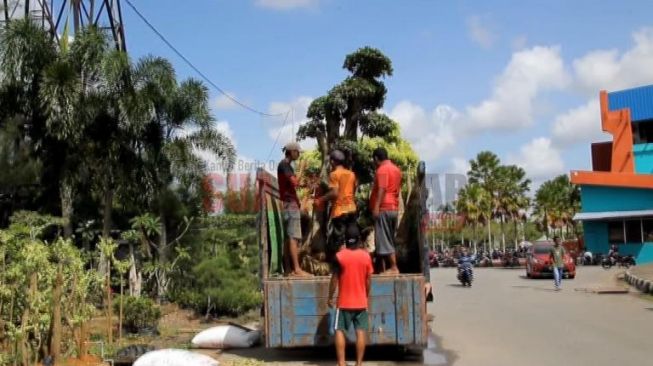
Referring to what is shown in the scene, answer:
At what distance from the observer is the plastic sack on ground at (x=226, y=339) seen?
34.7 feet

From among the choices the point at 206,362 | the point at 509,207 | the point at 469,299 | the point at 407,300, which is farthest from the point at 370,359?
the point at 509,207

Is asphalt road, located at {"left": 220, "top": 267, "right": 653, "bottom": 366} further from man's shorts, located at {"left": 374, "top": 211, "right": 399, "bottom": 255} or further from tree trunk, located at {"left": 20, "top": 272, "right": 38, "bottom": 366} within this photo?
tree trunk, located at {"left": 20, "top": 272, "right": 38, "bottom": 366}

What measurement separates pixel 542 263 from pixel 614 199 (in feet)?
43.0

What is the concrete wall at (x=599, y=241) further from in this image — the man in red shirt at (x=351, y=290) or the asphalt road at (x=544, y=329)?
the man in red shirt at (x=351, y=290)

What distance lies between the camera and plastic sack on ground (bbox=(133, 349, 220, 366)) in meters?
8.16

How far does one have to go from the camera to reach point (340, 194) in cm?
955

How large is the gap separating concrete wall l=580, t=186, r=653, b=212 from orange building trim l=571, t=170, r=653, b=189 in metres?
0.48

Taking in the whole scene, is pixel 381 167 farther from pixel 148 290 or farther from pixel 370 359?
pixel 148 290

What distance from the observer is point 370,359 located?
9.41m

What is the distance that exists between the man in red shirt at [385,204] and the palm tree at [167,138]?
8.33 m

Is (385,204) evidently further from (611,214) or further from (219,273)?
(611,214)

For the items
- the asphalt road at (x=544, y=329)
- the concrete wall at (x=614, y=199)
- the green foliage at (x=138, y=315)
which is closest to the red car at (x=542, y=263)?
the asphalt road at (x=544, y=329)

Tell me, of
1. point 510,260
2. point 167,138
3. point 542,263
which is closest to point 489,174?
point 510,260

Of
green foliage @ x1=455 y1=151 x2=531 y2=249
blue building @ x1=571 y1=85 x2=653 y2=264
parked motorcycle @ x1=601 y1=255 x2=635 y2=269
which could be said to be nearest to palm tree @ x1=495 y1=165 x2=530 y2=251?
green foliage @ x1=455 y1=151 x2=531 y2=249
